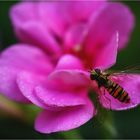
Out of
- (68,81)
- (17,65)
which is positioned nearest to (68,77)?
(68,81)

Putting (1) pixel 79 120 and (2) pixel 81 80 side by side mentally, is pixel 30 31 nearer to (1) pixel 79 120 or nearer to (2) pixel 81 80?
(2) pixel 81 80

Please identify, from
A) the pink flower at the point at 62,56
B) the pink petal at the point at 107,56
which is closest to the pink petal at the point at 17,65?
the pink flower at the point at 62,56

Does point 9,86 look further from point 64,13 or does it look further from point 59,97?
point 64,13

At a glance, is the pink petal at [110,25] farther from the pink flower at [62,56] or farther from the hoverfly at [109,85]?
the hoverfly at [109,85]

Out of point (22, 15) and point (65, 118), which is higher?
point (22, 15)

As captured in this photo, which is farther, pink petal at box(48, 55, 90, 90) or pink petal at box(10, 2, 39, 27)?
pink petal at box(10, 2, 39, 27)

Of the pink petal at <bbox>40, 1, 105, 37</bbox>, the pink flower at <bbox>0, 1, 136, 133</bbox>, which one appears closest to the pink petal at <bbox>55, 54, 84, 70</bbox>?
the pink flower at <bbox>0, 1, 136, 133</bbox>

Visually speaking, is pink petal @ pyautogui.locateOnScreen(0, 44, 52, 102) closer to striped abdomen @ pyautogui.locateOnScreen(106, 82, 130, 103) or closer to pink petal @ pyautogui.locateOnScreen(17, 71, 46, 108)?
pink petal @ pyautogui.locateOnScreen(17, 71, 46, 108)
